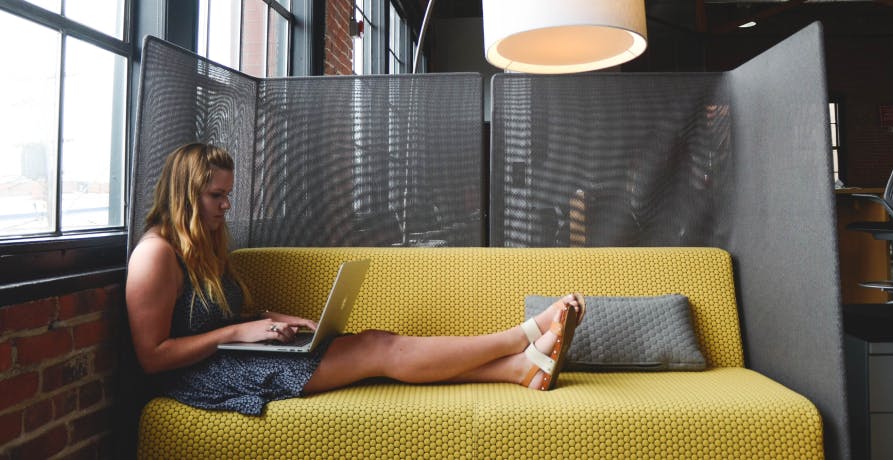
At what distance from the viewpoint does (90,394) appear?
1.63m

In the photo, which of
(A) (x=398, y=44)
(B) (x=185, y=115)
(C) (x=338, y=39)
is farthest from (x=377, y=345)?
(A) (x=398, y=44)

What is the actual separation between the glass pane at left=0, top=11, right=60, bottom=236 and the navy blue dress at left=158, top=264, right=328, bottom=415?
0.41m

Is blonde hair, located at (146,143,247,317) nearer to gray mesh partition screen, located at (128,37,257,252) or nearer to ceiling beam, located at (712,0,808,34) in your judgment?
gray mesh partition screen, located at (128,37,257,252)

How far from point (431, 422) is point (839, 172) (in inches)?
390

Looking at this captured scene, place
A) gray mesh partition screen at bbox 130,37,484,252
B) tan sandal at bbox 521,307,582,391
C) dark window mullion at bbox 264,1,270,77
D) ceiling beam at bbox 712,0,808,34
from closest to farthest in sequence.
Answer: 1. tan sandal at bbox 521,307,582,391
2. gray mesh partition screen at bbox 130,37,484,252
3. dark window mullion at bbox 264,1,270,77
4. ceiling beam at bbox 712,0,808,34

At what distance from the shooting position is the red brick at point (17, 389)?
1.34m

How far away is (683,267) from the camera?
214 centimetres

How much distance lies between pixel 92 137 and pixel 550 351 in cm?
150

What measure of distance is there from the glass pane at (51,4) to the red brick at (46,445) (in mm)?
1088

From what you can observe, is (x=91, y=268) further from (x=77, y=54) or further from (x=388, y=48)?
(x=388, y=48)

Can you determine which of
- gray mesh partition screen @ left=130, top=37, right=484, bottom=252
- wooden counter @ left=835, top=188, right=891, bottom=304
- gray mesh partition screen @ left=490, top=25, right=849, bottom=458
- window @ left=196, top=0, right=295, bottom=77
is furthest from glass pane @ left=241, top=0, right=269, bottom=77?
wooden counter @ left=835, top=188, right=891, bottom=304

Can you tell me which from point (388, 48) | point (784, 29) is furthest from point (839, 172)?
point (388, 48)

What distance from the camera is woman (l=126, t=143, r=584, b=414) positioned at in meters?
1.62

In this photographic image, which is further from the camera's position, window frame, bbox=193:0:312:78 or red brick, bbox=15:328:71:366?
window frame, bbox=193:0:312:78
